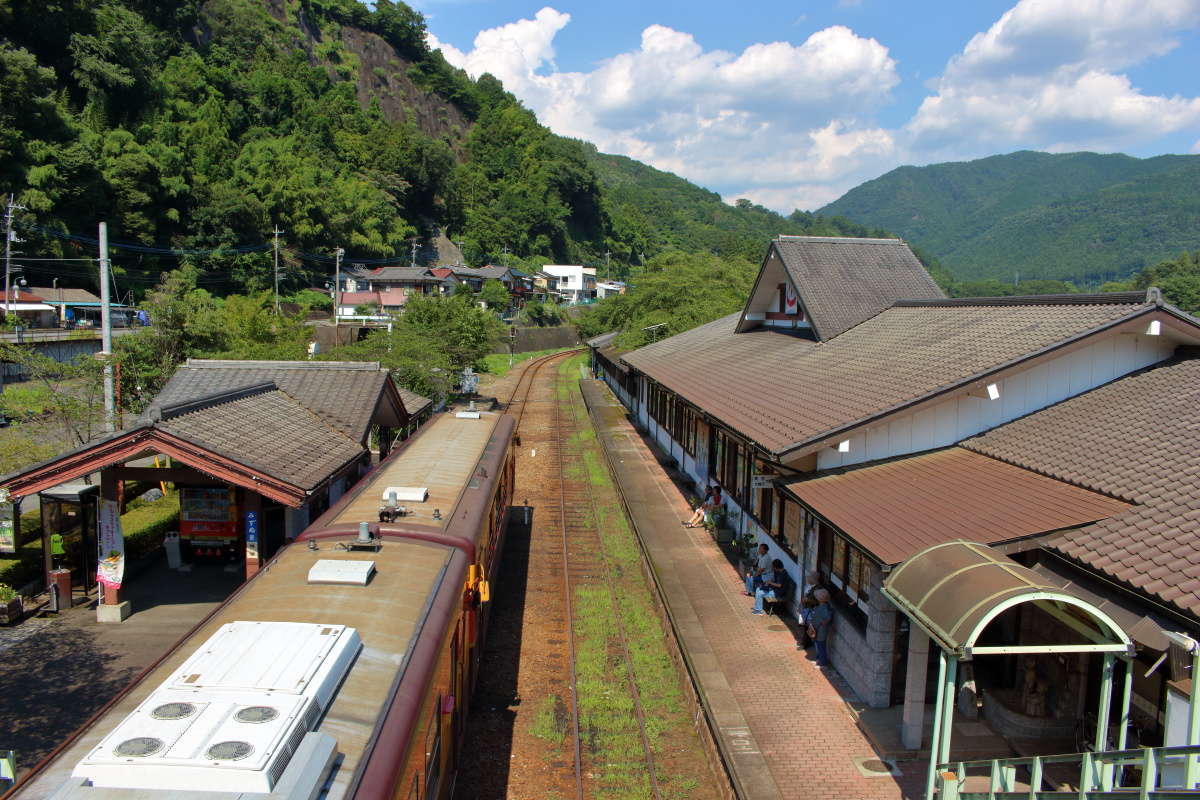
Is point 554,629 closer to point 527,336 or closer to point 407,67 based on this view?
point 527,336

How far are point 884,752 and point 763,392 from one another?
26.1 feet

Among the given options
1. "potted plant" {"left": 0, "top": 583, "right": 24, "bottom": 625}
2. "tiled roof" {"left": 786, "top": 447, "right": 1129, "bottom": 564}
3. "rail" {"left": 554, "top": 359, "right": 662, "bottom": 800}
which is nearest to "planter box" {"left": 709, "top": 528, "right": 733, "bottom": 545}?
"rail" {"left": 554, "top": 359, "right": 662, "bottom": 800}

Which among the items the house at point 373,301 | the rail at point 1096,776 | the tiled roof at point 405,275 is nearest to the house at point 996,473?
the rail at point 1096,776

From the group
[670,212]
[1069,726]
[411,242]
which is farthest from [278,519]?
[670,212]

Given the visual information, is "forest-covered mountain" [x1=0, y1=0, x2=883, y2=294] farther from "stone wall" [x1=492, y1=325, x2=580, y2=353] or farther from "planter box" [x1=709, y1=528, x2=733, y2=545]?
"planter box" [x1=709, y1=528, x2=733, y2=545]

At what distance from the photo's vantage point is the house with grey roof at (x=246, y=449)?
10.5m

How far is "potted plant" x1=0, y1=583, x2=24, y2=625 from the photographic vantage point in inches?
453

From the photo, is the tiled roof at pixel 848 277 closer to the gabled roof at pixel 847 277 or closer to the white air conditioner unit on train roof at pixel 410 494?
the gabled roof at pixel 847 277

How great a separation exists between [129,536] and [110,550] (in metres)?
3.13

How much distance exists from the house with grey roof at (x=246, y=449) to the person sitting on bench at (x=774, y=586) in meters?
6.82

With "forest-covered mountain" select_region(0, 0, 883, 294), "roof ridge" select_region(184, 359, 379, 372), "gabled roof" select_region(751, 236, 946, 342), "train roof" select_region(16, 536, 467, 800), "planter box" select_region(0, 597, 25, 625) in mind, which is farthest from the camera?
"forest-covered mountain" select_region(0, 0, 883, 294)

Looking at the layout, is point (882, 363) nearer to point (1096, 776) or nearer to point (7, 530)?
point (1096, 776)

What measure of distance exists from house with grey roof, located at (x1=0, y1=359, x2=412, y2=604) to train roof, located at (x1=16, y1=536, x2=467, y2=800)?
346cm

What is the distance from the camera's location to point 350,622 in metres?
6.01
